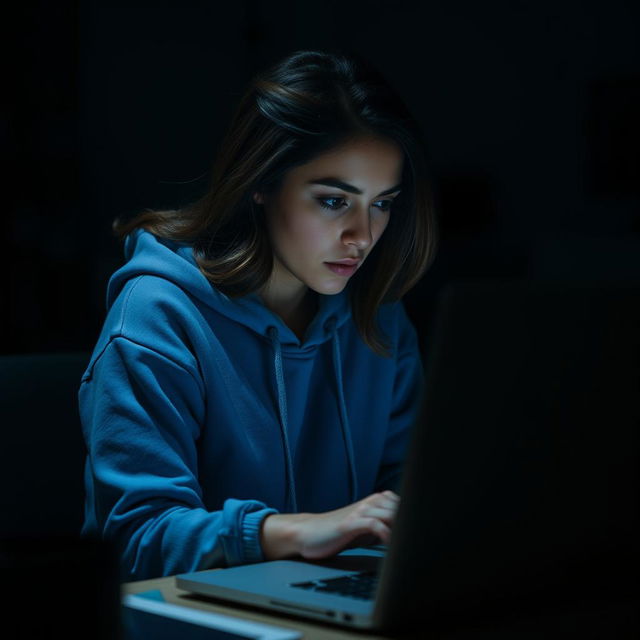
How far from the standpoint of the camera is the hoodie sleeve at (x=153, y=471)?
1.00 metres

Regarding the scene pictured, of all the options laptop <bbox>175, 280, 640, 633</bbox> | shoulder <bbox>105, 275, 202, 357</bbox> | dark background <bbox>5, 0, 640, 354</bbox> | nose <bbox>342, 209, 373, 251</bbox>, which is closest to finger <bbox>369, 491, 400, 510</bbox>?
laptop <bbox>175, 280, 640, 633</bbox>

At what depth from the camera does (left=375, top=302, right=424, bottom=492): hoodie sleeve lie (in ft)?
5.12

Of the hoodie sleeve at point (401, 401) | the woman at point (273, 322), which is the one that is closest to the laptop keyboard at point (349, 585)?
the woman at point (273, 322)

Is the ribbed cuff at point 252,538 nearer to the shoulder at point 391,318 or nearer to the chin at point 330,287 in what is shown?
the chin at point 330,287

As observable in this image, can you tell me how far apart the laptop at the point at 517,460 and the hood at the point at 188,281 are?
701mm

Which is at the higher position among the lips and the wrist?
the lips

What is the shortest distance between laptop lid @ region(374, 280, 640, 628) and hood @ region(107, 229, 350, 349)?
2.44ft

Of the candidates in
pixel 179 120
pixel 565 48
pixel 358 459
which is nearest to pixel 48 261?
pixel 179 120

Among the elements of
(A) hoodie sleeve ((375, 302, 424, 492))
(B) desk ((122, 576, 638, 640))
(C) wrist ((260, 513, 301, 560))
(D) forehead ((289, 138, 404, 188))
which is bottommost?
(A) hoodie sleeve ((375, 302, 424, 492))

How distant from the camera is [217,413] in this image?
4.26 feet

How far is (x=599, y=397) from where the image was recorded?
637 millimetres

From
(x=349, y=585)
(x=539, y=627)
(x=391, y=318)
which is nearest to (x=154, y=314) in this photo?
(x=391, y=318)

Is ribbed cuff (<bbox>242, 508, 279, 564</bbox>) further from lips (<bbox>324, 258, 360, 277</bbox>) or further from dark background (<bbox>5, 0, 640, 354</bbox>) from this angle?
dark background (<bbox>5, 0, 640, 354</bbox>)

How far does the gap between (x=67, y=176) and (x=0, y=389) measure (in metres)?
3.28
